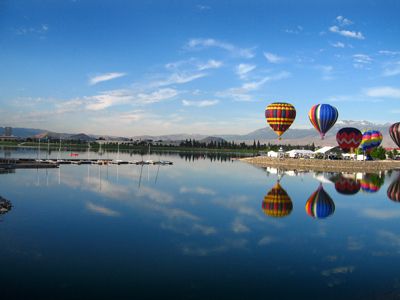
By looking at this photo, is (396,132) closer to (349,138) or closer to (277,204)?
(349,138)

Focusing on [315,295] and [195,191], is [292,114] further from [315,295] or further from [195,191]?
[315,295]

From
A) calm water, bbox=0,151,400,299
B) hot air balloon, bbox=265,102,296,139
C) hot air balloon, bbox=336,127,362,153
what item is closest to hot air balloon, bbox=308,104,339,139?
hot air balloon, bbox=265,102,296,139

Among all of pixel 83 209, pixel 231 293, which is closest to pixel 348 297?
pixel 231 293

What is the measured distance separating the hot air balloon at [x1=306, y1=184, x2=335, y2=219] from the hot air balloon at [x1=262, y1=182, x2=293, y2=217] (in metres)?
1.19

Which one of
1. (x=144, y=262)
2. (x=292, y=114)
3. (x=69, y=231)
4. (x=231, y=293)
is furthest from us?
(x=292, y=114)

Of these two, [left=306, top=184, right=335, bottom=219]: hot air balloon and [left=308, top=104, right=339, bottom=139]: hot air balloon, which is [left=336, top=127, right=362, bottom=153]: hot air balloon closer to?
[left=308, top=104, right=339, bottom=139]: hot air balloon

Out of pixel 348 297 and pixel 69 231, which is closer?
pixel 348 297

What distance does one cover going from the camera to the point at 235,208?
23.1 m

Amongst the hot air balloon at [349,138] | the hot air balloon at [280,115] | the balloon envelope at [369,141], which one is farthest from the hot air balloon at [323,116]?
the balloon envelope at [369,141]

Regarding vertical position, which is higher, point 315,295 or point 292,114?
point 292,114

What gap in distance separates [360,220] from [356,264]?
8559 millimetres

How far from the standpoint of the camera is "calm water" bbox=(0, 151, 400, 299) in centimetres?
1067

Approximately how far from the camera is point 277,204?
25.3 meters

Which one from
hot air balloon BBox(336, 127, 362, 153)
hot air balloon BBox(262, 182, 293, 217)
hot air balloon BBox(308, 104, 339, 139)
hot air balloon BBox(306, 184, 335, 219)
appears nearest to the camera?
hot air balloon BBox(262, 182, 293, 217)
